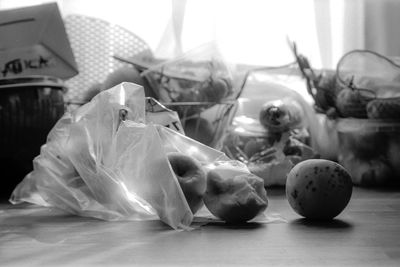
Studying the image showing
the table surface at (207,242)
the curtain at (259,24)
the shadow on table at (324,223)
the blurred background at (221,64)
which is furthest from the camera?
the curtain at (259,24)

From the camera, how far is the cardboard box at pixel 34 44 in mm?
1000

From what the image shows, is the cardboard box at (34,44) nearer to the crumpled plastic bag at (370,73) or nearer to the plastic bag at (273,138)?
the plastic bag at (273,138)

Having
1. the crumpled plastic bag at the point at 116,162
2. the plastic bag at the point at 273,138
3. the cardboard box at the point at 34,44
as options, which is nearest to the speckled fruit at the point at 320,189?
the crumpled plastic bag at the point at 116,162

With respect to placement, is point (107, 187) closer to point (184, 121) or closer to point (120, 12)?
point (184, 121)

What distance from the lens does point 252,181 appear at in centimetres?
69

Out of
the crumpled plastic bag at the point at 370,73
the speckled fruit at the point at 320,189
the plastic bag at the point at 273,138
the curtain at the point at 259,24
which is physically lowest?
the plastic bag at the point at 273,138

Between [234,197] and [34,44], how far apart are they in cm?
53

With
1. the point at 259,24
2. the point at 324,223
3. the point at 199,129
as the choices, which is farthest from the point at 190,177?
the point at 259,24

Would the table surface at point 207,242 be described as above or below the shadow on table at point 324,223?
above

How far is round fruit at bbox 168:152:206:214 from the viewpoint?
2.21ft

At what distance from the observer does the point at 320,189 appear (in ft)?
2.21

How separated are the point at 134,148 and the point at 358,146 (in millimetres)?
456

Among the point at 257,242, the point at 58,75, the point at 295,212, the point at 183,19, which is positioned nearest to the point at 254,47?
the point at 183,19

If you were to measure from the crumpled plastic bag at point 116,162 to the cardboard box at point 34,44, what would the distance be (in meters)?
0.24
